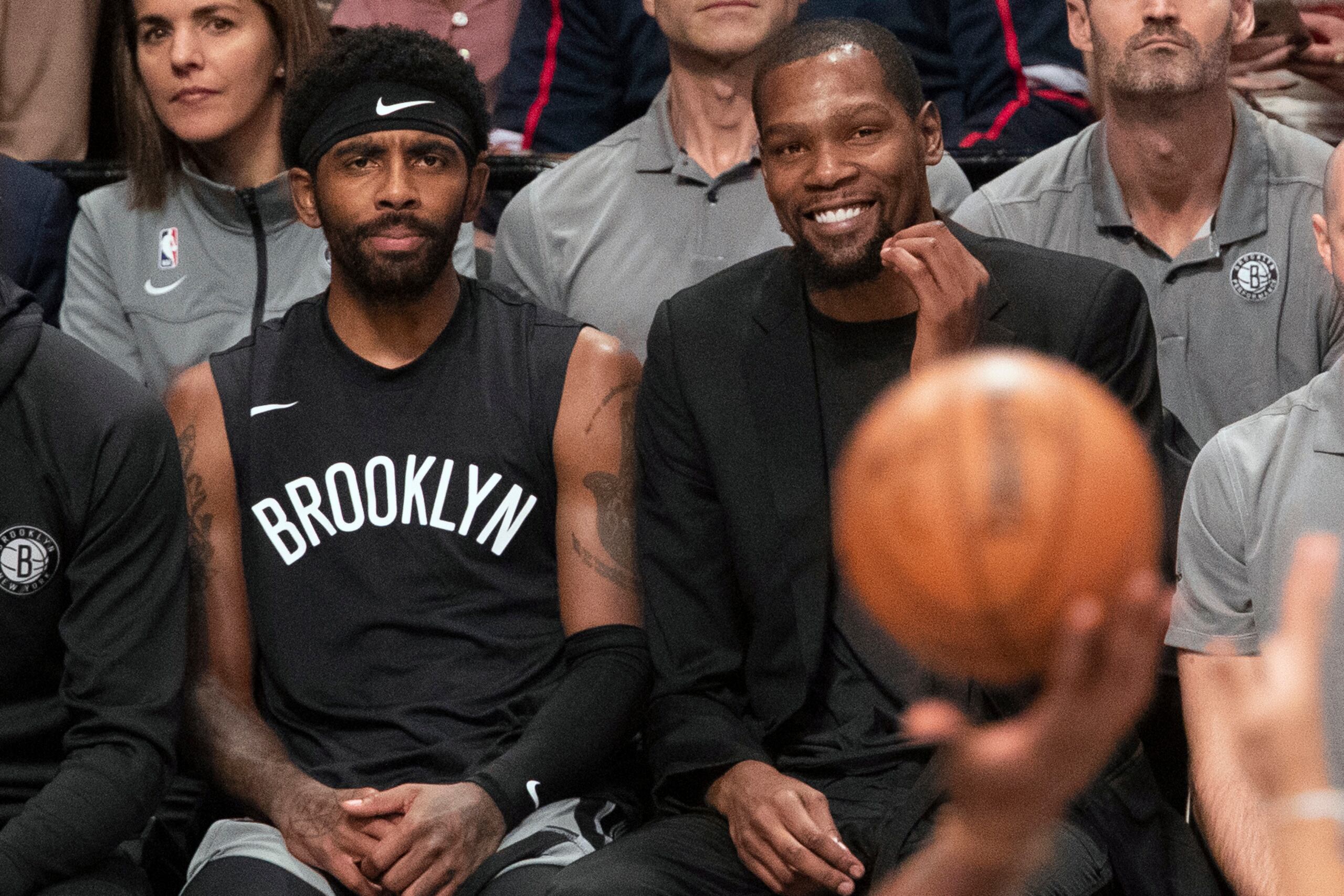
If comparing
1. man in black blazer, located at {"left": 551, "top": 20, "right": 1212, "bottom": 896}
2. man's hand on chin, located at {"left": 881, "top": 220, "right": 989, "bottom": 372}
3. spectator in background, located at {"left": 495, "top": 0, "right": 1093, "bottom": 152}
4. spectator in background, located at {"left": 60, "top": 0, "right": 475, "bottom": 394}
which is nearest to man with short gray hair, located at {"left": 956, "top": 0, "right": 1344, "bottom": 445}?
spectator in background, located at {"left": 495, "top": 0, "right": 1093, "bottom": 152}

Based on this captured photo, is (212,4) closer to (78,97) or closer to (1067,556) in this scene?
(78,97)

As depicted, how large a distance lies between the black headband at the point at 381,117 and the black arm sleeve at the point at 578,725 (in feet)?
3.31

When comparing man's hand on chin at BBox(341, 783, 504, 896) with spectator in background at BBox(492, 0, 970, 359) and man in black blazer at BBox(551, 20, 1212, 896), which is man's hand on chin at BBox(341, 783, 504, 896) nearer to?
man in black blazer at BBox(551, 20, 1212, 896)

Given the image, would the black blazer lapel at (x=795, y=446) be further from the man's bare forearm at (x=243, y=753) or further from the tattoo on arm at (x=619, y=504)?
the man's bare forearm at (x=243, y=753)

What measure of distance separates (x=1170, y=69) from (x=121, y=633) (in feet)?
7.79

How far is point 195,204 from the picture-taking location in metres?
3.90

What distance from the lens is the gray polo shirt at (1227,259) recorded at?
3412mm

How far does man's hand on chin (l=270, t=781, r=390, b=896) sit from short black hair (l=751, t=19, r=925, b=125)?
1.44 meters

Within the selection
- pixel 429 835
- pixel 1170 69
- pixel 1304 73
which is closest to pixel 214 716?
pixel 429 835

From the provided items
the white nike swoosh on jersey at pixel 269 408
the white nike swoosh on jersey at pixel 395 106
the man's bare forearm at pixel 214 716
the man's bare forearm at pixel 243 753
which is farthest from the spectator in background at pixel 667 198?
the man's bare forearm at pixel 243 753

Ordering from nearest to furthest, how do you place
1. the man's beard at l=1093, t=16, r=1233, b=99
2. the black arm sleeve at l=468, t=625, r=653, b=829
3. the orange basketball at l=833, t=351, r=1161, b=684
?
the orange basketball at l=833, t=351, r=1161, b=684 < the black arm sleeve at l=468, t=625, r=653, b=829 < the man's beard at l=1093, t=16, r=1233, b=99

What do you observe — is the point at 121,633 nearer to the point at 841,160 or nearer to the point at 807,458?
the point at 807,458

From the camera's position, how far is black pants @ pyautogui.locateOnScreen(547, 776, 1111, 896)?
2600mm

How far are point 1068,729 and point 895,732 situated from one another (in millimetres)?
1704
